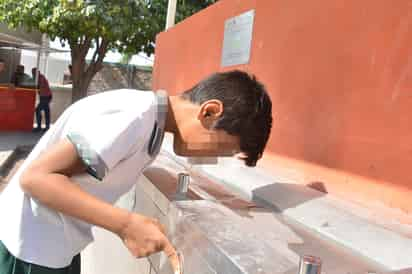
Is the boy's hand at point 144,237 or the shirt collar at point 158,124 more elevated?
the shirt collar at point 158,124

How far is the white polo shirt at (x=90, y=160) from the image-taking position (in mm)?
1079

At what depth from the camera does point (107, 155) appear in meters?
1.07

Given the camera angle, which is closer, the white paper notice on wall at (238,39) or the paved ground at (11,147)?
the white paper notice on wall at (238,39)

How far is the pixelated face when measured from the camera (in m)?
1.30

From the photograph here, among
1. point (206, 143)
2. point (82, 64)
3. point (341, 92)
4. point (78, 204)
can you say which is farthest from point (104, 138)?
point (82, 64)

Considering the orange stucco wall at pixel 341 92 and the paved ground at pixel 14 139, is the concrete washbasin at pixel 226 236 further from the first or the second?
the paved ground at pixel 14 139

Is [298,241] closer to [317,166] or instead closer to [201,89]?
[201,89]

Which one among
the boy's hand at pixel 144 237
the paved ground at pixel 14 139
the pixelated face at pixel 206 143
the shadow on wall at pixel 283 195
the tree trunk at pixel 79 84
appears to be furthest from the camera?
the tree trunk at pixel 79 84

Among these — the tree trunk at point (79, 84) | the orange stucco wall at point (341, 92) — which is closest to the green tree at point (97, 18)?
the tree trunk at point (79, 84)

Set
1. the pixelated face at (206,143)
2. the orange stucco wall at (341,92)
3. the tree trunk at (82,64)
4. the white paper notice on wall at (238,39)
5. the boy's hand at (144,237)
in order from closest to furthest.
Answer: the boy's hand at (144,237), the pixelated face at (206,143), the orange stucco wall at (341,92), the white paper notice on wall at (238,39), the tree trunk at (82,64)

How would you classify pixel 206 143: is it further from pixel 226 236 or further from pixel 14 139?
pixel 14 139

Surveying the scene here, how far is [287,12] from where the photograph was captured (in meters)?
2.20

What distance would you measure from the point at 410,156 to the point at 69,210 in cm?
100

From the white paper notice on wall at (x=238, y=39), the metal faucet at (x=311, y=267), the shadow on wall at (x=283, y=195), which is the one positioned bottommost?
the shadow on wall at (x=283, y=195)
